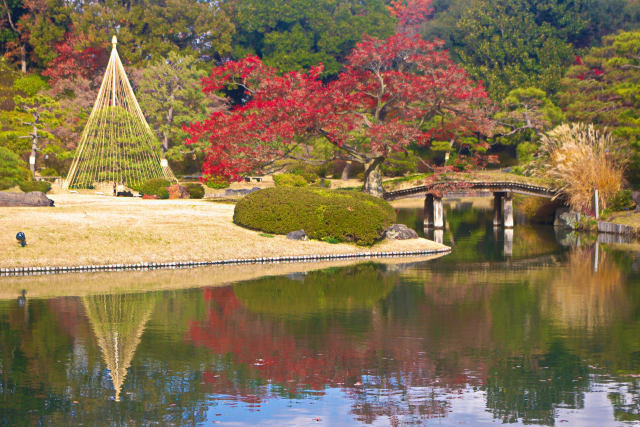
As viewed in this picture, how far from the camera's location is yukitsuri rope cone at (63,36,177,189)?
55344 mm

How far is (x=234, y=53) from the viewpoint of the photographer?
8838 cm

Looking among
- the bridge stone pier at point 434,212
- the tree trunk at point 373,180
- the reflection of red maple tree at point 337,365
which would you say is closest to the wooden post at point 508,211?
the bridge stone pier at point 434,212

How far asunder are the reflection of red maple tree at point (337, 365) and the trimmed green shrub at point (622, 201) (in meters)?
30.7

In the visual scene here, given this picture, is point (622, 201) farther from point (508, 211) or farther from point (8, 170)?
point (8, 170)

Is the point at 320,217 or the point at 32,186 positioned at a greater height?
the point at 32,186

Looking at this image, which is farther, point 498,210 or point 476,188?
point 498,210

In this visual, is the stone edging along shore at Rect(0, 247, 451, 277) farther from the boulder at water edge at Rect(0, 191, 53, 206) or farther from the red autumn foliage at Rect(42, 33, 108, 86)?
the red autumn foliage at Rect(42, 33, 108, 86)

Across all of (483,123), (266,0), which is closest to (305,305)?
(483,123)

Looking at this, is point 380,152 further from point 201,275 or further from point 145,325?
point 145,325

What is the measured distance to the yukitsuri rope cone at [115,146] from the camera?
182 feet

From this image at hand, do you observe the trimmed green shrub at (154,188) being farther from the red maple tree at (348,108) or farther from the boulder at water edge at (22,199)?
the boulder at water edge at (22,199)

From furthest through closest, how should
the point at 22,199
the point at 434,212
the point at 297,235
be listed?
the point at 434,212 → the point at 22,199 → the point at 297,235

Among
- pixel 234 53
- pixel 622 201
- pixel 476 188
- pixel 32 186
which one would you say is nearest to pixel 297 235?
pixel 476 188

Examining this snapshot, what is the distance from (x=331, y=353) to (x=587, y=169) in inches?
1351
